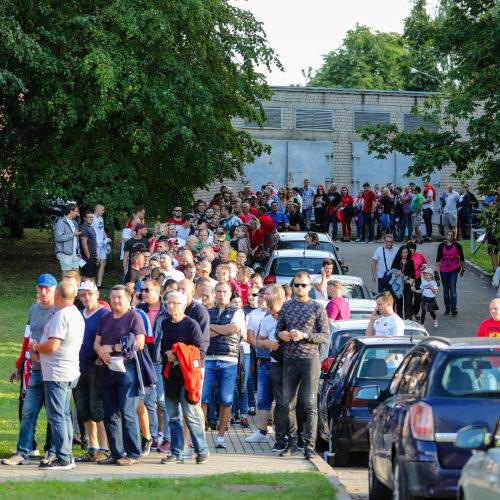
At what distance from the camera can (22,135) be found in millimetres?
31750

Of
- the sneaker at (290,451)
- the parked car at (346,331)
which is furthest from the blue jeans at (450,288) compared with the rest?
the sneaker at (290,451)

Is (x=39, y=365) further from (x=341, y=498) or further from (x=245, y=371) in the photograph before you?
(x=245, y=371)

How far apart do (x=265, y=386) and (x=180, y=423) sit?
262 cm

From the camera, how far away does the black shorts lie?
42.2 ft

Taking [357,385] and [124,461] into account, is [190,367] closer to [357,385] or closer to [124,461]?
[124,461]

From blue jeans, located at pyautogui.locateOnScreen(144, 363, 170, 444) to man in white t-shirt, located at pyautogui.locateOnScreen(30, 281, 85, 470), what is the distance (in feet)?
5.80

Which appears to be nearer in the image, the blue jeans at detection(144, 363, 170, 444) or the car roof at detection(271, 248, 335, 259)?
the blue jeans at detection(144, 363, 170, 444)

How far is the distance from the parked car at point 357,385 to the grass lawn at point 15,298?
131 inches

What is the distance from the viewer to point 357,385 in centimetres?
1370

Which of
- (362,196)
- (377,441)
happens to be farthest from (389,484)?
(362,196)

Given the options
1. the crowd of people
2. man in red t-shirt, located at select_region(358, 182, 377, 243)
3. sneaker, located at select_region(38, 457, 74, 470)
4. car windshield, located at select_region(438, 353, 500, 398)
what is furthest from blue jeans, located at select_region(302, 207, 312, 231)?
car windshield, located at select_region(438, 353, 500, 398)

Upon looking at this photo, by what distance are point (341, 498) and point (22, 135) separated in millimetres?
22490

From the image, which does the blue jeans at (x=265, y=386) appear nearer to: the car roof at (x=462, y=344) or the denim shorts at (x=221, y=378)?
the denim shorts at (x=221, y=378)

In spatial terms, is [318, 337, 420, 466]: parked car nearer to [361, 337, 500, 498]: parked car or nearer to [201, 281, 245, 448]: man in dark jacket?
[201, 281, 245, 448]: man in dark jacket
